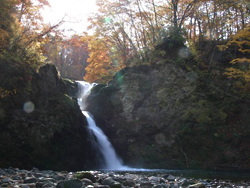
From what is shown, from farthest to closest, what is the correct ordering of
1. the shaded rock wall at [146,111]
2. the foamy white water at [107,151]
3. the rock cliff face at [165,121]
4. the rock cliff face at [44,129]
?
the shaded rock wall at [146,111], the foamy white water at [107,151], the rock cliff face at [165,121], the rock cliff face at [44,129]

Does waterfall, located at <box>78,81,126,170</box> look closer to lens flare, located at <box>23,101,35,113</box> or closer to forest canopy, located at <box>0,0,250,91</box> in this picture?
lens flare, located at <box>23,101,35,113</box>

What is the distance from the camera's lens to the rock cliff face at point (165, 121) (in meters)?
13.2

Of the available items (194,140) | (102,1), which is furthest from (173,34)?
(194,140)

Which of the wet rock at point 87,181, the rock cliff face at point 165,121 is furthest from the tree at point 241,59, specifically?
the wet rock at point 87,181

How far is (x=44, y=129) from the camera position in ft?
38.2

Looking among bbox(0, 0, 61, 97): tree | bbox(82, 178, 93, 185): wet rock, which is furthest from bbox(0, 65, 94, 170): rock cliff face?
bbox(82, 178, 93, 185): wet rock

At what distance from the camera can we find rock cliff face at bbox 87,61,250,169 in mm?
13164

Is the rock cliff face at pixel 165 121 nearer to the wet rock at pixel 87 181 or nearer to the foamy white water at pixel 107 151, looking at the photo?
the foamy white water at pixel 107 151

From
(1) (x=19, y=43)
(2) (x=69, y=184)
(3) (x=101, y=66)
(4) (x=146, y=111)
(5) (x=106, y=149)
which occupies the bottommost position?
(5) (x=106, y=149)

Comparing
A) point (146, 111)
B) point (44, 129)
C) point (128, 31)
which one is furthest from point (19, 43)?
point (128, 31)

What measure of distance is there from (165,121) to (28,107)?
853 centimetres

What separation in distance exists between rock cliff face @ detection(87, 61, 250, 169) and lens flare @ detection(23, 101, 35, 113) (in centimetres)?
591

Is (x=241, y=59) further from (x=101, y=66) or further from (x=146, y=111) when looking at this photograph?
(x=101, y=66)

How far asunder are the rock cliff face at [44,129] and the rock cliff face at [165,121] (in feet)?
9.63
